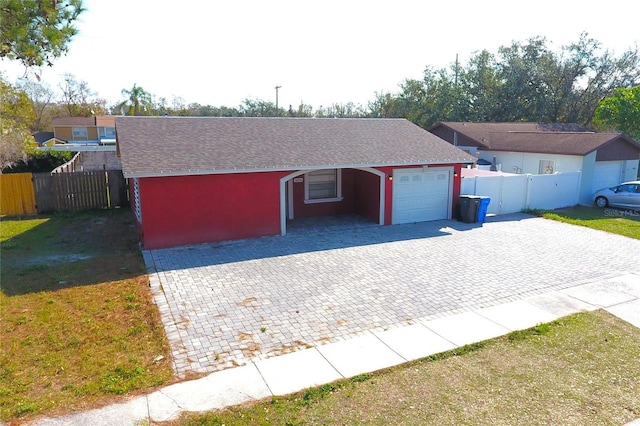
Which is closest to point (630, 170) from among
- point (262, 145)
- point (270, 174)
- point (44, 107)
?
point (262, 145)

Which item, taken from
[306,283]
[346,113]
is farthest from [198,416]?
[346,113]

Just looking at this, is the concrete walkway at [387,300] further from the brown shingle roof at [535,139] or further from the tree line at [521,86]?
the tree line at [521,86]

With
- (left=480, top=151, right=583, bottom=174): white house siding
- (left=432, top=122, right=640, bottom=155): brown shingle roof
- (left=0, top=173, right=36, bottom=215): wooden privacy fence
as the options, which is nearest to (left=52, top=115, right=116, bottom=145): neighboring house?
(left=0, top=173, right=36, bottom=215): wooden privacy fence

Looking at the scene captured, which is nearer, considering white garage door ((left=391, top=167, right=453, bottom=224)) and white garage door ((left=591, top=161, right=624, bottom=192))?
white garage door ((left=391, top=167, right=453, bottom=224))

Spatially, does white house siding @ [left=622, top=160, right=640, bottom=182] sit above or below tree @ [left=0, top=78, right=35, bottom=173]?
below

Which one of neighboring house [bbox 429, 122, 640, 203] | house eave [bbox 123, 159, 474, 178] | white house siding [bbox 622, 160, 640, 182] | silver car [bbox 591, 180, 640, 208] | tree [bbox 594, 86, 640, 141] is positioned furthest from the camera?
tree [bbox 594, 86, 640, 141]

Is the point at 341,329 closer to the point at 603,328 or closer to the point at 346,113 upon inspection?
the point at 603,328

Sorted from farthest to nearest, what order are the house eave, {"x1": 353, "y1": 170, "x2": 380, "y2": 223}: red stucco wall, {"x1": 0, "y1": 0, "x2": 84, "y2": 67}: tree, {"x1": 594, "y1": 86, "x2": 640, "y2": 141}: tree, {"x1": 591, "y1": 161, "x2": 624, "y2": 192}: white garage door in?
{"x1": 594, "y1": 86, "x2": 640, "y2": 141}: tree < {"x1": 591, "y1": 161, "x2": 624, "y2": 192}: white garage door < {"x1": 353, "y1": 170, "x2": 380, "y2": 223}: red stucco wall < the house eave < {"x1": 0, "y1": 0, "x2": 84, "y2": 67}: tree

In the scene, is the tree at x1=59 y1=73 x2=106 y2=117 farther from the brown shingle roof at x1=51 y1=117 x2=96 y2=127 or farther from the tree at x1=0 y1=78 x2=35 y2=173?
the tree at x1=0 y1=78 x2=35 y2=173

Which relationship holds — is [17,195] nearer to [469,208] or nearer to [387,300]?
[387,300]
